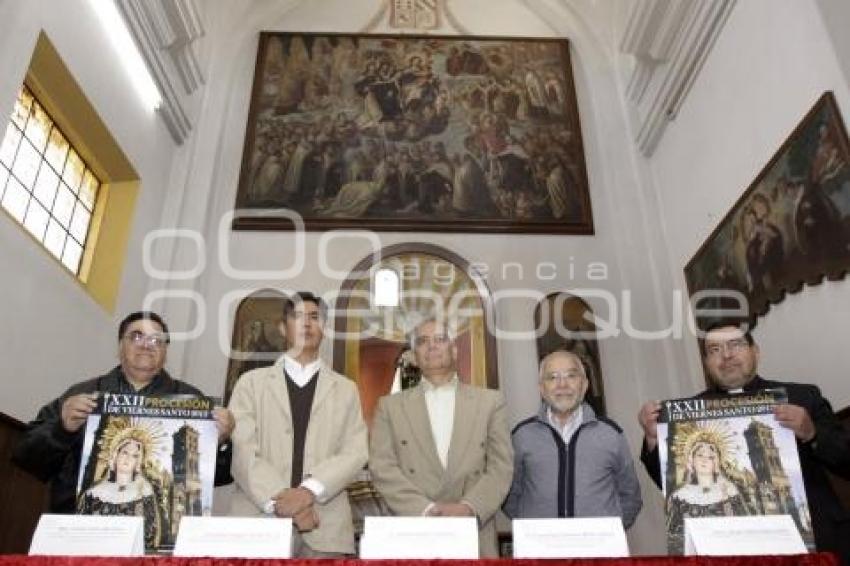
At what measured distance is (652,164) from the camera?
25.9 feet

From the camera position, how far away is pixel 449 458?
3527 millimetres

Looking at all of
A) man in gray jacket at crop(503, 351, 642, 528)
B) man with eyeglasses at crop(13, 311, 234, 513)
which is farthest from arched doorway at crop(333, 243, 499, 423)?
man with eyeglasses at crop(13, 311, 234, 513)

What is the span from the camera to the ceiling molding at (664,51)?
21.2 ft

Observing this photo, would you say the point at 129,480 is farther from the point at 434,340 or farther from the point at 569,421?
the point at 569,421

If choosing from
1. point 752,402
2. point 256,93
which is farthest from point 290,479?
point 256,93

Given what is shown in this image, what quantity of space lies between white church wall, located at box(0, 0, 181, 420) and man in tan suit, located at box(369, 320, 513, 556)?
276 cm

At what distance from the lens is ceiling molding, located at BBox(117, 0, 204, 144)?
666cm

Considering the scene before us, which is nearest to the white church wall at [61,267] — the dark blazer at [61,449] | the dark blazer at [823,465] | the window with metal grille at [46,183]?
the window with metal grille at [46,183]

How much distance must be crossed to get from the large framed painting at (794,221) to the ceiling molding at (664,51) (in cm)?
175

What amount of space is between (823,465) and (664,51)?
209 inches

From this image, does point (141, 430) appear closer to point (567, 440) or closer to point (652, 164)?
point (567, 440)

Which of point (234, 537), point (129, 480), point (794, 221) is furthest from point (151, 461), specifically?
point (794, 221)

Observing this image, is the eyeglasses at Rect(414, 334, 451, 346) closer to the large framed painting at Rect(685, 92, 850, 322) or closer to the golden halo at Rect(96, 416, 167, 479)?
the golden halo at Rect(96, 416, 167, 479)

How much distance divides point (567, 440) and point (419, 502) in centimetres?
77
